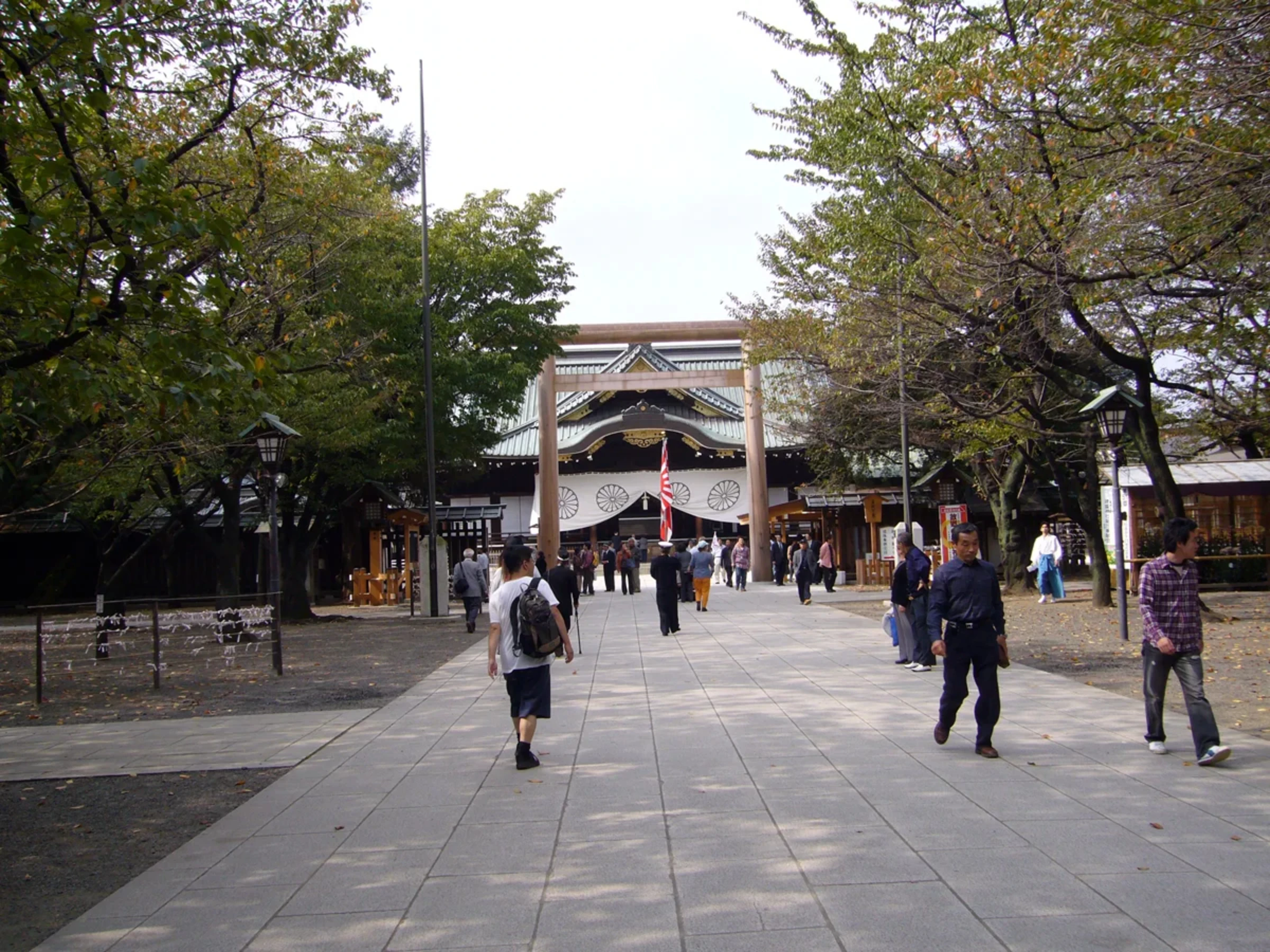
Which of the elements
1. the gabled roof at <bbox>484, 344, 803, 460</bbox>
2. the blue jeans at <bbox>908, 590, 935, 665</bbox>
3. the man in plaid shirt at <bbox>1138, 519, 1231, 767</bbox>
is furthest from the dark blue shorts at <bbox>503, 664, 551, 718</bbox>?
the gabled roof at <bbox>484, 344, 803, 460</bbox>

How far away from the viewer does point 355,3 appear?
35.2 ft

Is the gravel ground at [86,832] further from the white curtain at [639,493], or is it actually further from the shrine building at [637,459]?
the white curtain at [639,493]

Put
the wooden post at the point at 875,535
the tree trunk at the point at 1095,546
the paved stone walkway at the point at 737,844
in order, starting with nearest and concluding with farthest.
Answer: the paved stone walkway at the point at 737,844
the tree trunk at the point at 1095,546
the wooden post at the point at 875,535

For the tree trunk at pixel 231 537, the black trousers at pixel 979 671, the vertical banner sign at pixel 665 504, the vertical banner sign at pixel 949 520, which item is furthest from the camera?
the vertical banner sign at pixel 665 504

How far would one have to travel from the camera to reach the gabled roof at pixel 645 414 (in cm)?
4197

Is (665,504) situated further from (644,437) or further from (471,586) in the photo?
(471,586)

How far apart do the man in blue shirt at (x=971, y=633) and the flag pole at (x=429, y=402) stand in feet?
52.9

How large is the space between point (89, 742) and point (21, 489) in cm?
344

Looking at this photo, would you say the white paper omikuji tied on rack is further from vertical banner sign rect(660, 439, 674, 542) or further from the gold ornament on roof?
the gold ornament on roof

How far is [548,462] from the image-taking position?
36.2 m

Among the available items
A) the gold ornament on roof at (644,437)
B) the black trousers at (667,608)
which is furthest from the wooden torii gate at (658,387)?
the black trousers at (667,608)

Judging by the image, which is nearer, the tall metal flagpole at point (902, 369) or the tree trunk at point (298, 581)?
the tall metal flagpole at point (902, 369)

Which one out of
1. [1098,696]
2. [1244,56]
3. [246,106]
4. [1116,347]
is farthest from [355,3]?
[1116,347]

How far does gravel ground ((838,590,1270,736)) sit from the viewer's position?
9.24 meters
